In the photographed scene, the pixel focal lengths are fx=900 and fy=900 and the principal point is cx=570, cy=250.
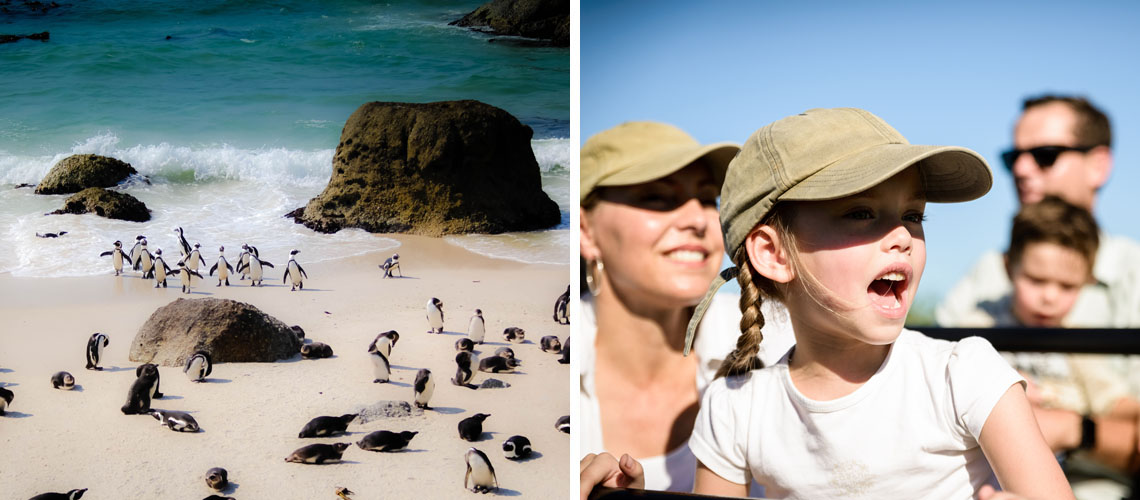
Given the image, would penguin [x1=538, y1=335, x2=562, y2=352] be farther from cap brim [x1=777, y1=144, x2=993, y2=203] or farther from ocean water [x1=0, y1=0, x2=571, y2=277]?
cap brim [x1=777, y1=144, x2=993, y2=203]

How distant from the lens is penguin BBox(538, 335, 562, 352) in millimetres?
4371

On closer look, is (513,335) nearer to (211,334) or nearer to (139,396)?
(211,334)

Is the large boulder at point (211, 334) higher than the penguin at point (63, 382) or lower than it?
higher

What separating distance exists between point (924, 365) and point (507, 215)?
3.48 meters

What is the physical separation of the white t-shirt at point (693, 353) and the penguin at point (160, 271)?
2.57 metres

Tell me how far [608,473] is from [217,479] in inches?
97.6

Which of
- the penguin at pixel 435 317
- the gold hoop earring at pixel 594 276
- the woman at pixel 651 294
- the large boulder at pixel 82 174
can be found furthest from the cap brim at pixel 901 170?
the large boulder at pixel 82 174

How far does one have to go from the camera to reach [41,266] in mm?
4430

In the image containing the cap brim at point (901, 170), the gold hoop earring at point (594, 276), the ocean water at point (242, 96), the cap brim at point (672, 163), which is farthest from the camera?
the ocean water at point (242, 96)

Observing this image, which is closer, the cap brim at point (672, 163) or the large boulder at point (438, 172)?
the cap brim at point (672, 163)

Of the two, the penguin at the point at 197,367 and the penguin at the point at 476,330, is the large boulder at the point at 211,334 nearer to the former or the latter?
the penguin at the point at 197,367

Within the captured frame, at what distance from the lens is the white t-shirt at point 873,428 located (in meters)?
1.67

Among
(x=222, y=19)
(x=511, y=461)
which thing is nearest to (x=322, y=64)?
(x=222, y=19)

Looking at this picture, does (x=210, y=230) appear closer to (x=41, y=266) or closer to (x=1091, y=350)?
(x=41, y=266)
